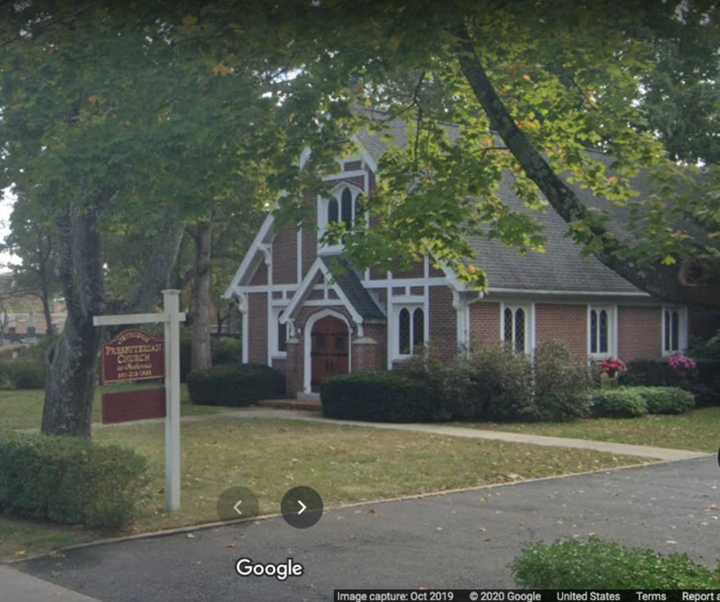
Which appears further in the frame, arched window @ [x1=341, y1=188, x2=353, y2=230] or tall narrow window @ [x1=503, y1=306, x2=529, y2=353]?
arched window @ [x1=341, y1=188, x2=353, y2=230]

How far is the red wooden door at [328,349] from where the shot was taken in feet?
92.1

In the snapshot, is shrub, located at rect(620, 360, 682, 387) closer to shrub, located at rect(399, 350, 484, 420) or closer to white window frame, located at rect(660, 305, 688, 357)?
white window frame, located at rect(660, 305, 688, 357)

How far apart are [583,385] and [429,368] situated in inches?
136

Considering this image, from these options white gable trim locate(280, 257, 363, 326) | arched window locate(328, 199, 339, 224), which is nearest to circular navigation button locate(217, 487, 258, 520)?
white gable trim locate(280, 257, 363, 326)

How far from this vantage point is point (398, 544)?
32.2 feet

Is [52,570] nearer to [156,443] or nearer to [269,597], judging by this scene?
[269,597]

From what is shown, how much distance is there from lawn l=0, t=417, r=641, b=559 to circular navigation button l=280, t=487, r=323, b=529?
0.15 meters

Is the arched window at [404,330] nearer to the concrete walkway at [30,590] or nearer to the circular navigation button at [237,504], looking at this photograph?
the circular navigation button at [237,504]

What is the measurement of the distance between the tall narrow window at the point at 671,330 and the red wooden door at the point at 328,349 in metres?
10.1

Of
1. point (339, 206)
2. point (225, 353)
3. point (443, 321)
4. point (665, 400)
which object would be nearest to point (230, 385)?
point (339, 206)

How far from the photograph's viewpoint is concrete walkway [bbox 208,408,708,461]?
1744cm

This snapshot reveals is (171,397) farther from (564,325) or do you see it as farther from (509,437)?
(564,325)

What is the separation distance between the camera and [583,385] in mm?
23344

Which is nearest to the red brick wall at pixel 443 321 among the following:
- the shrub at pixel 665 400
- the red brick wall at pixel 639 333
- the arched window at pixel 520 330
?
the arched window at pixel 520 330
